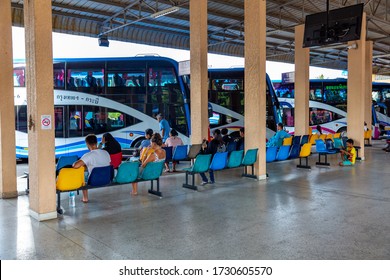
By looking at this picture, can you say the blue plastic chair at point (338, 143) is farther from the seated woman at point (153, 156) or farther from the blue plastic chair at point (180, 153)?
the seated woman at point (153, 156)

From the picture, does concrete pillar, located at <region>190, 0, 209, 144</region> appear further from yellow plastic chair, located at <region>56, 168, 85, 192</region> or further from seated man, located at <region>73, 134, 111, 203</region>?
yellow plastic chair, located at <region>56, 168, 85, 192</region>

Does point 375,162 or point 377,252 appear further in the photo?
point 375,162

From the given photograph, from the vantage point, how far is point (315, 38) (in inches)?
440

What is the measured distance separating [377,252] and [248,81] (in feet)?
19.0

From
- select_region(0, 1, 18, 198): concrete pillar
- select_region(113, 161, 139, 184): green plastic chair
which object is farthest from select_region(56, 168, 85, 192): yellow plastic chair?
select_region(0, 1, 18, 198): concrete pillar

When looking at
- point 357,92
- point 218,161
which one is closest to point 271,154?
point 218,161

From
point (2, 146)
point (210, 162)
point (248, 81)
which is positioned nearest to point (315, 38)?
point (248, 81)

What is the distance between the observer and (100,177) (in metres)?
6.40

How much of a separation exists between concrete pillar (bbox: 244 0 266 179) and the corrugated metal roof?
5226mm

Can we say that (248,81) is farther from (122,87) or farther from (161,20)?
(161,20)

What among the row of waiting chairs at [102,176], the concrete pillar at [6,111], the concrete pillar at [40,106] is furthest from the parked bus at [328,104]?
the concrete pillar at [40,106]

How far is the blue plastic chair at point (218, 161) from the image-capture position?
8203mm

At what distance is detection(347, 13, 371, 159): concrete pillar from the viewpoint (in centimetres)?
1281

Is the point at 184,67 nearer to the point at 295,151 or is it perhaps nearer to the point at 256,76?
the point at 256,76
